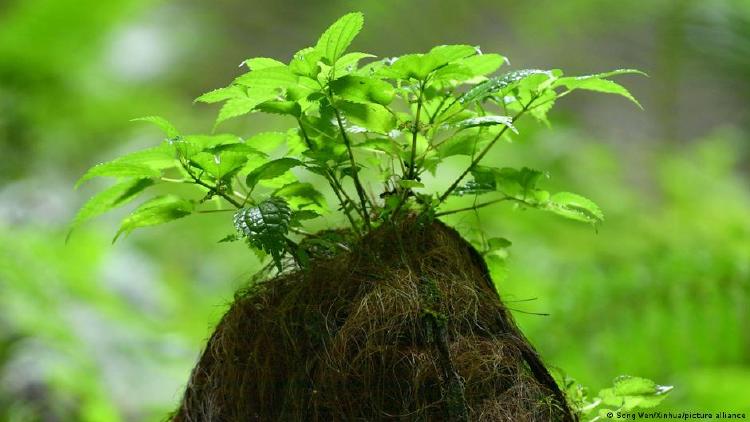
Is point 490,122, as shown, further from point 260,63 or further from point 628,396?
point 628,396

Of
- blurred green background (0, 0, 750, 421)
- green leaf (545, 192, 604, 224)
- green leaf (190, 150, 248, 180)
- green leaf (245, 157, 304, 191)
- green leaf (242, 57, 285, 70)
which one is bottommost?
green leaf (545, 192, 604, 224)

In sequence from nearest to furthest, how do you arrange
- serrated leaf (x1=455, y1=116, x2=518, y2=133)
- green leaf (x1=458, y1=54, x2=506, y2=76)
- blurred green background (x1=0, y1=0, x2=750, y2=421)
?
serrated leaf (x1=455, y1=116, x2=518, y2=133) < green leaf (x1=458, y1=54, x2=506, y2=76) < blurred green background (x1=0, y1=0, x2=750, y2=421)

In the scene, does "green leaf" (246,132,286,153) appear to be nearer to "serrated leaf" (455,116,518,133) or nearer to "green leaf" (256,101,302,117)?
"green leaf" (256,101,302,117)

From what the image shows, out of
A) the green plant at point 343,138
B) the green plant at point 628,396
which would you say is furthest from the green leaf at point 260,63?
the green plant at point 628,396

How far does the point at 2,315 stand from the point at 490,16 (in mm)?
4425

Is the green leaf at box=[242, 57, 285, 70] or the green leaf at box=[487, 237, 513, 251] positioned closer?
the green leaf at box=[242, 57, 285, 70]

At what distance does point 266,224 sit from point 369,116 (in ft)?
0.46

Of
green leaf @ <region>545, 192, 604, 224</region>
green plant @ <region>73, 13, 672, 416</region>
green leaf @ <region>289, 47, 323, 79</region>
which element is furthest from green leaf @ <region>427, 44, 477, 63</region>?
green leaf @ <region>545, 192, 604, 224</region>

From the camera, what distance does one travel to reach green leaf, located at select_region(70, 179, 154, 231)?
80 cm

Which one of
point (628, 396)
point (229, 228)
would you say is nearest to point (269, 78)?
point (628, 396)

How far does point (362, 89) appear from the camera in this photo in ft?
2.29

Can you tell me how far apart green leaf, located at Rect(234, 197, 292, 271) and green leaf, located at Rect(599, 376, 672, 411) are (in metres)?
0.38

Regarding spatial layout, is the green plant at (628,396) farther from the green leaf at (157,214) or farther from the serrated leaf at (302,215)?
the green leaf at (157,214)

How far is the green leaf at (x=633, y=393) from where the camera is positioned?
803 mm
